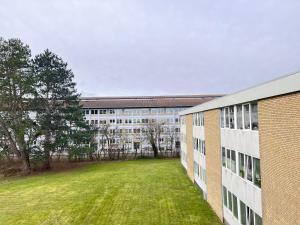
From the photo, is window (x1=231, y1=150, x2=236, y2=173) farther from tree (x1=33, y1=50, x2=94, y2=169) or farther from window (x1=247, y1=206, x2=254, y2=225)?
tree (x1=33, y1=50, x2=94, y2=169)

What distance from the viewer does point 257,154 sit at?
42.5ft

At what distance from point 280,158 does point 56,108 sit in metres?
41.5

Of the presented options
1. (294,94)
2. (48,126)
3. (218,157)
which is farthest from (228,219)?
(48,126)

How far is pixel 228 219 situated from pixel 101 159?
143ft

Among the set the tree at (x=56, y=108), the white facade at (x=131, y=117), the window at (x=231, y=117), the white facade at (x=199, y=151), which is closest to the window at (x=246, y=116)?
the window at (x=231, y=117)

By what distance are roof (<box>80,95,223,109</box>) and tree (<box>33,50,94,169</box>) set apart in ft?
74.7

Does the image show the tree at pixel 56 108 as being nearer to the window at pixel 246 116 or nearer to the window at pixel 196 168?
the window at pixel 196 168

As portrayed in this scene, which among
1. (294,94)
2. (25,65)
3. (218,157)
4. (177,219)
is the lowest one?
(177,219)

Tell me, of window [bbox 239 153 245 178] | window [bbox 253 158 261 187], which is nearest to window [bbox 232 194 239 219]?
window [bbox 239 153 245 178]

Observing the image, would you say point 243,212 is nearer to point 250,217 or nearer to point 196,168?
point 250,217

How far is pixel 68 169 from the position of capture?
49.1m

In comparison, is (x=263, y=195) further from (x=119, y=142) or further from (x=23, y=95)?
(x=119, y=142)

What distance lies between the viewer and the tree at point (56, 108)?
4566cm

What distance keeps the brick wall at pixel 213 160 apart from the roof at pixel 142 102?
4789 centimetres
